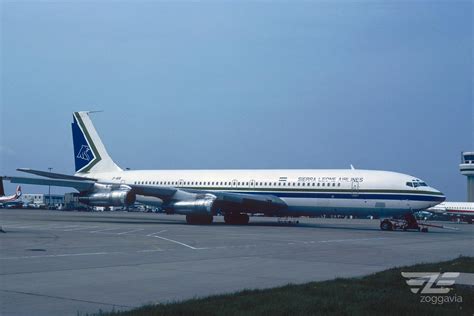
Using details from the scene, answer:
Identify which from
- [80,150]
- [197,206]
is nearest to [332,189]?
[197,206]

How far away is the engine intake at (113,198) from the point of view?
38.8 metres

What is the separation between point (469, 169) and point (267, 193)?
283 ft

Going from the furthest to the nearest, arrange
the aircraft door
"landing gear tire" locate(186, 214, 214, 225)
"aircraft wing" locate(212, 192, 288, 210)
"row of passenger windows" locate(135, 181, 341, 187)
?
"landing gear tire" locate(186, 214, 214, 225)
"aircraft wing" locate(212, 192, 288, 210)
"row of passenger windows" locate(135, 181, 341, 187)
the aircraft door

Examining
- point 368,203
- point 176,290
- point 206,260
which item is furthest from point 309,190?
point 176,290

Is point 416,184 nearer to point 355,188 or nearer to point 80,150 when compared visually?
point 355,188

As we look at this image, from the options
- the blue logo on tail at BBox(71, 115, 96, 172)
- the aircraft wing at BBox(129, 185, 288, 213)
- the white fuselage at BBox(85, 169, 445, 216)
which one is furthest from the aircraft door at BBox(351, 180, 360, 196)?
the blue logo on tail at BBox(71, 115, 96, 172)

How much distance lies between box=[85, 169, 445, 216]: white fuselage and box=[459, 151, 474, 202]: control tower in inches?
3328

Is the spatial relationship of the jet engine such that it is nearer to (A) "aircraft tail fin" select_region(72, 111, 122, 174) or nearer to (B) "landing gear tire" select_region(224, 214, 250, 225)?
(B) "landing gear tire" select_region(224, 214, 250, 225)

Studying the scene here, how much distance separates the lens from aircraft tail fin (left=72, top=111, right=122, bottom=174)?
4875cm

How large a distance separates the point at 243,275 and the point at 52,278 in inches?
166

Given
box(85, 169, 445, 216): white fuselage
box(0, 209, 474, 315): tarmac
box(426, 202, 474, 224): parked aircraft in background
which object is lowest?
box(0, 209, 474, 315): tarmac

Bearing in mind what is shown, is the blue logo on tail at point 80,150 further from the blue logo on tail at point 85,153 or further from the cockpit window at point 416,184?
the cockpit window at point 416,184

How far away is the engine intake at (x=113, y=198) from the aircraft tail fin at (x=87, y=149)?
27.0 feet

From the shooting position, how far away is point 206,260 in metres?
16.6
